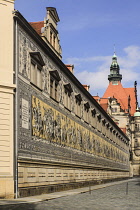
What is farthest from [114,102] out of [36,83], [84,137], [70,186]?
[36,83]

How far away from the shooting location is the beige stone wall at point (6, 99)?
57.7ft

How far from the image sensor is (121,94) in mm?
111438

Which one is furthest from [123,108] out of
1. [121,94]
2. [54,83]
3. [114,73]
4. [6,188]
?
[6,188]

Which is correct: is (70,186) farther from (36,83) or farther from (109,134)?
(109,134)

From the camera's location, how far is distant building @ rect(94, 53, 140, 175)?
9101 centimetres

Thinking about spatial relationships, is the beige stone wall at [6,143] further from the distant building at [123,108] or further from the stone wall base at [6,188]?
the distant building at [123,108]

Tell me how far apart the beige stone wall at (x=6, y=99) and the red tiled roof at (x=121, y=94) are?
89707 millimetres

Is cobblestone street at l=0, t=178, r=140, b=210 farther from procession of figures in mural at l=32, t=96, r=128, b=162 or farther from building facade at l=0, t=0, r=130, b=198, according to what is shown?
procession of figures in mural at l=32, t=96, r=128, b=162

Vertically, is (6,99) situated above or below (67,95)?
below

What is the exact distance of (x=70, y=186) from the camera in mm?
28516

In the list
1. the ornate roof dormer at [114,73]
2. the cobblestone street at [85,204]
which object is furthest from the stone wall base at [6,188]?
the ornate roof dormer at [114,73]

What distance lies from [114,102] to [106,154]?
144 feet

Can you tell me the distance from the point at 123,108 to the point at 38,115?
85313 mm

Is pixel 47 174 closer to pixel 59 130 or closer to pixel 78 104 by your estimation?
pixel 59 130
